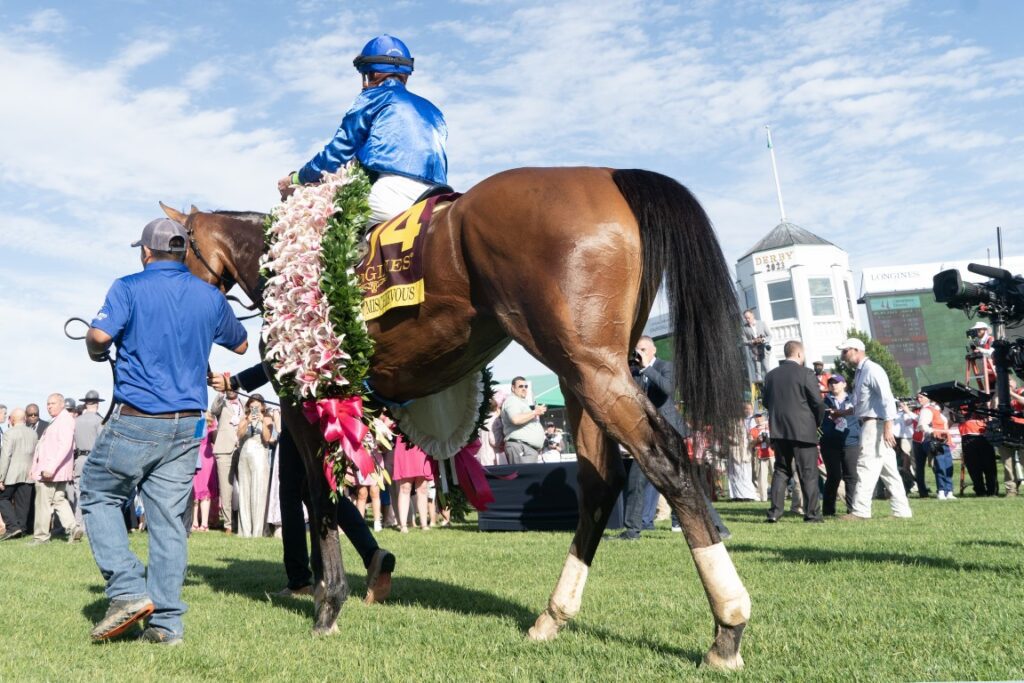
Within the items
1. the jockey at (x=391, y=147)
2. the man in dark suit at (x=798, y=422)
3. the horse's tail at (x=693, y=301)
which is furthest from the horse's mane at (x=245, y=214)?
the man in dark suit at (x=798, y=422)

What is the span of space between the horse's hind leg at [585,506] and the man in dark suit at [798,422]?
7239 millimetres

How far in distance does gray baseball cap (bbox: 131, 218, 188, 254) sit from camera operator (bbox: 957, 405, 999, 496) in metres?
14.6

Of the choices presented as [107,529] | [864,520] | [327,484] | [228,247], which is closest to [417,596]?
[327,484]

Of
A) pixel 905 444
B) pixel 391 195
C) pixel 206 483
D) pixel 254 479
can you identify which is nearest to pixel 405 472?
pixel 254 479

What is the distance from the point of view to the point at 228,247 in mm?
5676

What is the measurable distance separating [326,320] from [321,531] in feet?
4.31

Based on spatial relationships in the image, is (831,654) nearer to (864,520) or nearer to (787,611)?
(787,611)

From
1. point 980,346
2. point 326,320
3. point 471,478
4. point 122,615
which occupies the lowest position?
point 122,615

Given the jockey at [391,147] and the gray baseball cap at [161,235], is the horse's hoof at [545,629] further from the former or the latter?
the gray baseball cap at [161,235]

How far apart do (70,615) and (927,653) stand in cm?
484

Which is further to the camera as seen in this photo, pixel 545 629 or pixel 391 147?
pixel 391 147

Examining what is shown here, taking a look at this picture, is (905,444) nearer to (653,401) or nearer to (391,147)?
(653,401)

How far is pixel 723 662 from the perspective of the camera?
11.5 ft

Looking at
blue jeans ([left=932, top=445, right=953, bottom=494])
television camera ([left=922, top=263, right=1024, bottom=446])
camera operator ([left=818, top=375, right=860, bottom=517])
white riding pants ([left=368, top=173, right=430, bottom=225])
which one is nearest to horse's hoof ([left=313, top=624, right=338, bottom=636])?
→ white riding pants ([left=368, top=173, right=430, bottom=225])
